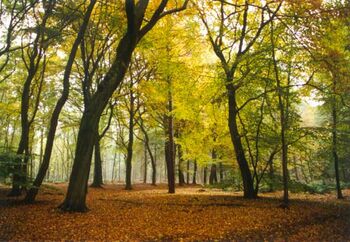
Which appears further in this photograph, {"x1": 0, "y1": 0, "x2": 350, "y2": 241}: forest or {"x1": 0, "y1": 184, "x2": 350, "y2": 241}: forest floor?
{"x1": 0, "y1": 0, "x2": 350, "y2": 241}: forest

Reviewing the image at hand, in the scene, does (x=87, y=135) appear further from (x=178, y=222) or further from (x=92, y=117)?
(x=178, y=222)

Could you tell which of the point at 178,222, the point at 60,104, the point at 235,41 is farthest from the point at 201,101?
the point at 178,222

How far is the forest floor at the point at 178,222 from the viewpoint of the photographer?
898 centimetres

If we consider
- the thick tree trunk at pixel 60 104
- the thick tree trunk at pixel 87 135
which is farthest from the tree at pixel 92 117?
the thick tree trunk at pixel 60 104

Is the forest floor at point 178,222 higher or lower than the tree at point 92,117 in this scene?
lower

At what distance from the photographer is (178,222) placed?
10.8 m

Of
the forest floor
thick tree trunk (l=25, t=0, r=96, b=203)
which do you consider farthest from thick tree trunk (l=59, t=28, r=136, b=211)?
thick tree trunk (l=25, t=0, r=96, b=203)

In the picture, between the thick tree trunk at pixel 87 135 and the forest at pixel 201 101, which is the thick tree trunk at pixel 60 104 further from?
the thick tree trunk at pixel 87 135

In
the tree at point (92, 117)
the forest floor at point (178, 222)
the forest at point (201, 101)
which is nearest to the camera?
the forest floor at point (178, 222)

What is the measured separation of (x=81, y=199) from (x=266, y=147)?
29.0 ft

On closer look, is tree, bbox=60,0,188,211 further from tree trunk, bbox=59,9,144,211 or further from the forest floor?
the forest floor

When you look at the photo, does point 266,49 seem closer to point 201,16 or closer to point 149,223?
point 201,16

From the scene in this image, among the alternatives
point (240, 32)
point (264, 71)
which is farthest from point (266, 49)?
point (240, 32)

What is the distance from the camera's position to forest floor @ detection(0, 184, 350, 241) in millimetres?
8977
